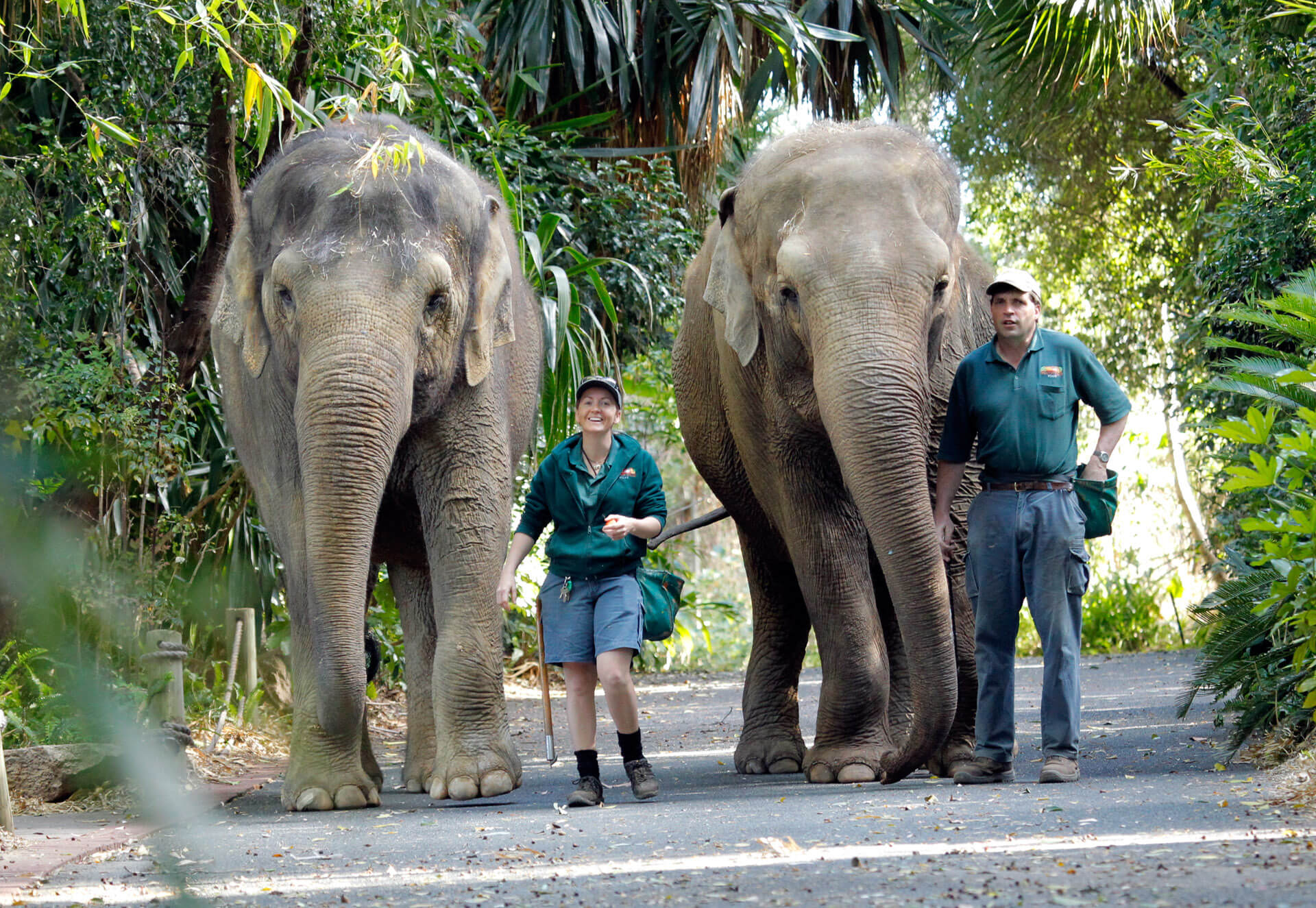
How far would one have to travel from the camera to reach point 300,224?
6434 mm

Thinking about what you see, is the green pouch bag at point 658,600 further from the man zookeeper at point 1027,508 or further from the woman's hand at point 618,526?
the man zookeeper at point 1027,508

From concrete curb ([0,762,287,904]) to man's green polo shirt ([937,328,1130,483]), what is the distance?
3096 mm

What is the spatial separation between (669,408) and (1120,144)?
24.6 feet

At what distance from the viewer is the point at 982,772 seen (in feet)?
19.9

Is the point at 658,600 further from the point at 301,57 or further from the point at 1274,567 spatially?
the point at 301,57

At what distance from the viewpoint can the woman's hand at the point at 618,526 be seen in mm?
5895

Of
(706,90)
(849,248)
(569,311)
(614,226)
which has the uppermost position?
(706,90)

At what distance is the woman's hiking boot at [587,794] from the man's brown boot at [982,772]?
1343 millimetres

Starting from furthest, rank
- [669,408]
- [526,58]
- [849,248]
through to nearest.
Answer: [669,408] → [526,58] → [849,248]

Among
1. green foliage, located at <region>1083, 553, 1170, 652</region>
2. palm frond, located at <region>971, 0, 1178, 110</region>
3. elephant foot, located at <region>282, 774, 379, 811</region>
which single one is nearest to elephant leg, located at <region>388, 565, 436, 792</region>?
elephant foot, located at <region>282, 774, 379, 811</region>

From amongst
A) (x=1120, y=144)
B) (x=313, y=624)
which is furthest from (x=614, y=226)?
(x=1120, y=144)

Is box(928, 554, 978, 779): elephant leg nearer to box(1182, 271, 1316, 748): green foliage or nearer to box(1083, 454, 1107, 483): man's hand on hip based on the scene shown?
box(1083, 454, 1107, 483): man's hand on hip

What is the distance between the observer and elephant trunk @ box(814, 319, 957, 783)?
5.71 m

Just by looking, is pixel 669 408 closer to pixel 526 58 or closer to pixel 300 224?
pixel 526 58
